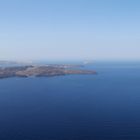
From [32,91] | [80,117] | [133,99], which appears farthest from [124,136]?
[32,91]

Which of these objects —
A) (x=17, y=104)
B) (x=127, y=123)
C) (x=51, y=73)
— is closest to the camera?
(x=127, y=123)

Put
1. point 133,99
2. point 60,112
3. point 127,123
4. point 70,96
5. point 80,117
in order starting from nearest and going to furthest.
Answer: point 127,123 → point 80,117 → point 60,112 → point 133,99 → point 70,96

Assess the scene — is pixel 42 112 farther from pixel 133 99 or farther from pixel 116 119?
pixel 133 99

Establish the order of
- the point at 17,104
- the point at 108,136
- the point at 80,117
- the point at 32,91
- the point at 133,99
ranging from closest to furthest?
1. the point at 108,136
2. the point at 80,117
3. the point at 17,104
4. the point at 133,99
5. the point at 32,91

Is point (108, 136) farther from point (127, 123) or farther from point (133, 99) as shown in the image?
point (133, 99)

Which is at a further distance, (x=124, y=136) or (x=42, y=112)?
(x=42, y=112)

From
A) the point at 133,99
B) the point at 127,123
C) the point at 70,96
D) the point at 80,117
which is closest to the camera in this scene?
the point at 127,123

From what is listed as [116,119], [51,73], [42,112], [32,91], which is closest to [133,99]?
[116,119]
